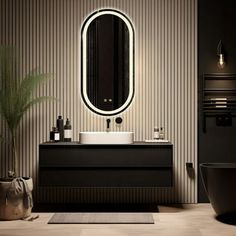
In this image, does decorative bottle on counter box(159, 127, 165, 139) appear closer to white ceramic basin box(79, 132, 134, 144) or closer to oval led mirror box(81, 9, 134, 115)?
oval led mirror box(81, 9, 134, 115)

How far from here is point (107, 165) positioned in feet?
13.5

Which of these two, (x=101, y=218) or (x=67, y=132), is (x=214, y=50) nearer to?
(x=67, y=132)

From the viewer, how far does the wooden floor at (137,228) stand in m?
3.51

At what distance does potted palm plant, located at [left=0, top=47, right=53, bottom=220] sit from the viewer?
12.9 feet

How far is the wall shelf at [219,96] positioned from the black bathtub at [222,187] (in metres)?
0.88

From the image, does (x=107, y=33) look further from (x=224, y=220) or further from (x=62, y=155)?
(x=224, y=220)

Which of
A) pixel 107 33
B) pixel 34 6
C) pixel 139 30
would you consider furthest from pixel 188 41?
pixel 34 6

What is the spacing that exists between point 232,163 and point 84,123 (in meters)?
1.53

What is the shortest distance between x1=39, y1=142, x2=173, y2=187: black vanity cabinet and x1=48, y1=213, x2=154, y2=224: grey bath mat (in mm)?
271

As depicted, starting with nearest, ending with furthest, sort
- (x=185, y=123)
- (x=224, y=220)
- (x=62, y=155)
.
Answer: (x=224, y=220), (x=62, y=155), (x=185, y=123)

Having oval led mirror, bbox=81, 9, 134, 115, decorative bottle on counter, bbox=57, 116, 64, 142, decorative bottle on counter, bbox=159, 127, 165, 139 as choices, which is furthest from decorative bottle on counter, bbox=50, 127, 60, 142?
decorative bottle on counter, bbox=159, 127, 165, 139

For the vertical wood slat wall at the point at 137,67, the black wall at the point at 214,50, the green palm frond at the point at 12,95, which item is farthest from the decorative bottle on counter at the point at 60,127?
the black wall at the point at 214,50

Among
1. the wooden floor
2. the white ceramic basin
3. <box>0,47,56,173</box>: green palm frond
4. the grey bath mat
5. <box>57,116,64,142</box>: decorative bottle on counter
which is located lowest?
the wooden floor

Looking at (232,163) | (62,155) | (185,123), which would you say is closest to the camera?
(62,155)
